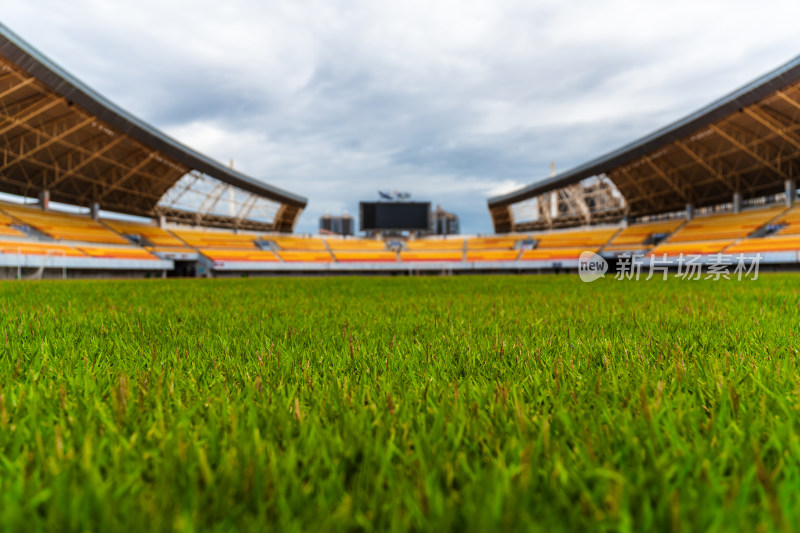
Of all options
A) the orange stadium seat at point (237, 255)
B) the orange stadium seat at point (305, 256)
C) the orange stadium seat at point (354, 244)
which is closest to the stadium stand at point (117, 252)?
the orange stadium seat at point (237, 255)

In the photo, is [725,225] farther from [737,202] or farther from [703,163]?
[703,163]

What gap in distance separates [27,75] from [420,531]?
88.5 ft

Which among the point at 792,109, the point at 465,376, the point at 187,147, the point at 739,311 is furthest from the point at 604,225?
the point at 465,376

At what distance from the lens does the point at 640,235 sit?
40812 mm

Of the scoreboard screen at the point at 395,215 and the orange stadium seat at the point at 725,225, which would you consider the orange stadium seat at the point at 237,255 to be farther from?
the orange stadium seat at the point at 725,225

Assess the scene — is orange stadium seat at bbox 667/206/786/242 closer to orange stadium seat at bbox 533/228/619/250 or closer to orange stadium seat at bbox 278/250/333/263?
orange stadium seat at bbox 533/228/619/250

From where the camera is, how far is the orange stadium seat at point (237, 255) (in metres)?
38.2

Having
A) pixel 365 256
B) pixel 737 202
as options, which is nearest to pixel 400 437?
pixel 365 256

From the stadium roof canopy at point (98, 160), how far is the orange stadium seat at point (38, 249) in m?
6.01

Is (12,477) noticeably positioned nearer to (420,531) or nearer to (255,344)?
(420,531)

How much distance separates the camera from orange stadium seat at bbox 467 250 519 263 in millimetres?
42812

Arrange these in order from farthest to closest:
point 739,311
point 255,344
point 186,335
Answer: point 739,311 → point 186,335 → point 255,344

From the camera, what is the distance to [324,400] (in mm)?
1165

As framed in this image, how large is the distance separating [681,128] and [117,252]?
41951 mm
